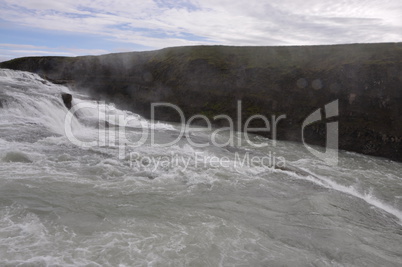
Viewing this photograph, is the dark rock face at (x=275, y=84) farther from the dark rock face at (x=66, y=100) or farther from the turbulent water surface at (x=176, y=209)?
the dark rock face at (x=66, y=100)

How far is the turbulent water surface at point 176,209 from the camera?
6168 mm

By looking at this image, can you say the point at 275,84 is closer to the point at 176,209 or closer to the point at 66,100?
the point at 66,100

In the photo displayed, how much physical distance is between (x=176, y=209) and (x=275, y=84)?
20.8 meters

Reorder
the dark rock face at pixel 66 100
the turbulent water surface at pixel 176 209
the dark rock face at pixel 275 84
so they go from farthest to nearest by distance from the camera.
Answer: the dark rock face at pixel 66 100 < the dark rock face at pixel 275 84 < the turbulent water surface at pixel 176 209

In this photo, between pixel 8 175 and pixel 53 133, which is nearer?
pixel 8 175

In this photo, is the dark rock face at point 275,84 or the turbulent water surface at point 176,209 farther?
the dark rock face at point 275,84

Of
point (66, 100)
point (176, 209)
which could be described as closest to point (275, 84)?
point (66, 100)

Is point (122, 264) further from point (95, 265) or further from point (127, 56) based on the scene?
point (127, 56)

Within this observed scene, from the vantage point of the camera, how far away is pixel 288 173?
12281 mm

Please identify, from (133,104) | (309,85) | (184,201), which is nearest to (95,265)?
(184,201)

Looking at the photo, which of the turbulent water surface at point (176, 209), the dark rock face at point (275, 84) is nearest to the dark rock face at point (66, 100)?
the turbulent water surface at point (176, 209)

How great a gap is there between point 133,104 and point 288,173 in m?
22.0

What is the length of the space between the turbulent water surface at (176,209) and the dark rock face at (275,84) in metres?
7.42

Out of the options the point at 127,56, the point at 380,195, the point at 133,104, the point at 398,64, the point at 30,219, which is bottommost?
the point at 380,195
